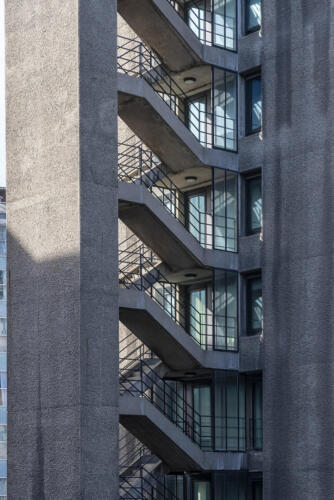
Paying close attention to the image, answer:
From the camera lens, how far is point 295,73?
112 feet

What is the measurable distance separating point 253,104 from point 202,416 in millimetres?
9111

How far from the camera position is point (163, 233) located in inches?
1351

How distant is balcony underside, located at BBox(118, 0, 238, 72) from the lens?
3466cm

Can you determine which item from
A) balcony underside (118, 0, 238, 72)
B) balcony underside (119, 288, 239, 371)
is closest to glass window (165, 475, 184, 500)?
balcony underside (119, 288, 239, 371)

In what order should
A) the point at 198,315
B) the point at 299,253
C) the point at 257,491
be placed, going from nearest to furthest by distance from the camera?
the point at 299,253 < the point at 257,491 < the point at 198,315

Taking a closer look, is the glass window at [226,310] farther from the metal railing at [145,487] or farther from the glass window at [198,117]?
the metal railing at [145,487]

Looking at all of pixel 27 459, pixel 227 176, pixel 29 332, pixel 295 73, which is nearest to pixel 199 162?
pixel 227 176

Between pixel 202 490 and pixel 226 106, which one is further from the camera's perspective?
pixel 226 106

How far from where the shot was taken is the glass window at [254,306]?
116 feet

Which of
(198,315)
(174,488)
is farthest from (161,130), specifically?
(174,488)

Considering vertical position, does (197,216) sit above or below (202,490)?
above

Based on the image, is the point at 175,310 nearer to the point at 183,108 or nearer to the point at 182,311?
the point at 182,311

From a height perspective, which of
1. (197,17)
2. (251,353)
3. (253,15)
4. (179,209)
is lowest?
(251,353)

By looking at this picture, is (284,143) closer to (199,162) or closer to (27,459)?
(199,162)
